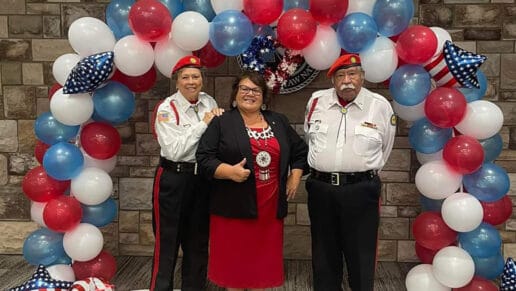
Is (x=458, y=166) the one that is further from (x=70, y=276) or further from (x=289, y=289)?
(x=70, y=276)

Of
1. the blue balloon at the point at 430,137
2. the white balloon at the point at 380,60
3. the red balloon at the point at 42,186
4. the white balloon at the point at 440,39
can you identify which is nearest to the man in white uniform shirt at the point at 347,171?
the white balloon at the point at 380,60

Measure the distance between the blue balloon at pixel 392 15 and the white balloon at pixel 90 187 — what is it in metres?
1.82

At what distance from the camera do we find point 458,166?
2939 millimetres

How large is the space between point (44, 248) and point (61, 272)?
18 cm

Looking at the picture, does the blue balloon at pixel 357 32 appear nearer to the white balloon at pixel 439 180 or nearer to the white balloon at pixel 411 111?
the white balloon at pixel 411 111

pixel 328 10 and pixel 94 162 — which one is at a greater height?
pixel 328 10

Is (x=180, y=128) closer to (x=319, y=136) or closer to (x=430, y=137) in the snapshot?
(x=319, y=136)

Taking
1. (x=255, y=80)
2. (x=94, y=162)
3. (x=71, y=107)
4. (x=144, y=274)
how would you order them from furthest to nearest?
1. (x=144, y=274)
2. (x=94, y=162)
3. (x=71, y=107)
4. (x=255, y=80)

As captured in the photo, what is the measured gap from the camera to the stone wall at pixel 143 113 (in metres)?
3.72

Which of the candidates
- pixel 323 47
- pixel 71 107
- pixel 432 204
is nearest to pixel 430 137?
pixel 432 204

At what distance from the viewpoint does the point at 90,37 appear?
304cm

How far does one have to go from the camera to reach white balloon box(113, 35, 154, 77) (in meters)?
3.00

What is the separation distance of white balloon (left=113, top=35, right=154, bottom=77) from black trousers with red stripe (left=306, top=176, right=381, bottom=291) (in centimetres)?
115

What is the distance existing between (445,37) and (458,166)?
746 mm
